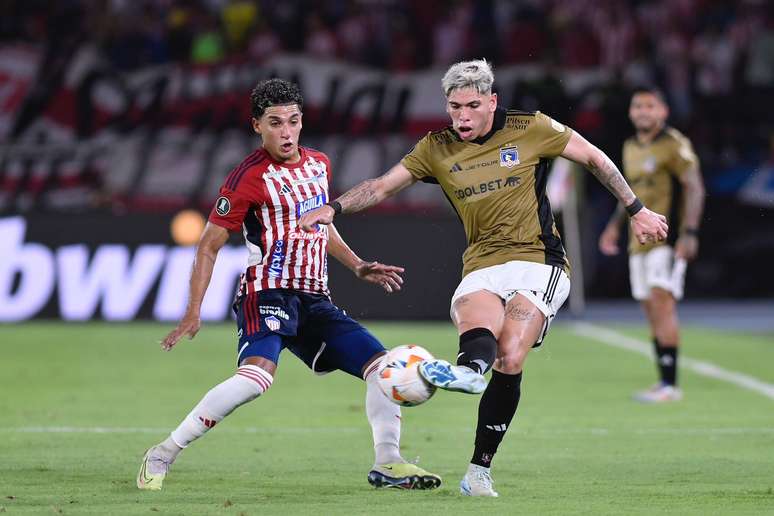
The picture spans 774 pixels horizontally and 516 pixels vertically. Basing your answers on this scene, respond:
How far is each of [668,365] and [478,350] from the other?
5.31 m

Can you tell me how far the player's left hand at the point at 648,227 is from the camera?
698 centimetres

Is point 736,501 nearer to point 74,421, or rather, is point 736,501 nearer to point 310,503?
point 310,503

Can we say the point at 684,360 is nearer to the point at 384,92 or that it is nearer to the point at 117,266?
the point at 117,266

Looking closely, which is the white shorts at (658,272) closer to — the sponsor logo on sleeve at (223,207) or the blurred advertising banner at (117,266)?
the sponsor logo on sleeve at (223,207)

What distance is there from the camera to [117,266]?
17.7 m

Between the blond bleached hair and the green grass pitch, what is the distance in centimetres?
191

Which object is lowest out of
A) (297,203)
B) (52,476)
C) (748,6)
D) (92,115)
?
(52,476)

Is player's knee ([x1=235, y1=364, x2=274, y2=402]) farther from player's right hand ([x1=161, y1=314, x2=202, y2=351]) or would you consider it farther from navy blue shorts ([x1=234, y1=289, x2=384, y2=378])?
player's right hand ([x1=161, y1=314, x2=202, y2=351])

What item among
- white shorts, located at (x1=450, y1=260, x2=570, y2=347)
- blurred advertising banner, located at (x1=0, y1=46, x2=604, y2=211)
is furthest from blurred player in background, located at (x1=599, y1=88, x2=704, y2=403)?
blurred advertising banner, located at (x1=0, y1=46, x2=604, y2=211)

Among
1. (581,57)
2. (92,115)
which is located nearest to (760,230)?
(581,57)

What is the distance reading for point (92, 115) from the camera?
21.4 metres

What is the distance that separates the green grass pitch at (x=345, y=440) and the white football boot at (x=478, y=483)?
80 mm

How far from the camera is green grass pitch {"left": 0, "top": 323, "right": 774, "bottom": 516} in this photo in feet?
21.9

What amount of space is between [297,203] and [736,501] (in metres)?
2.51
